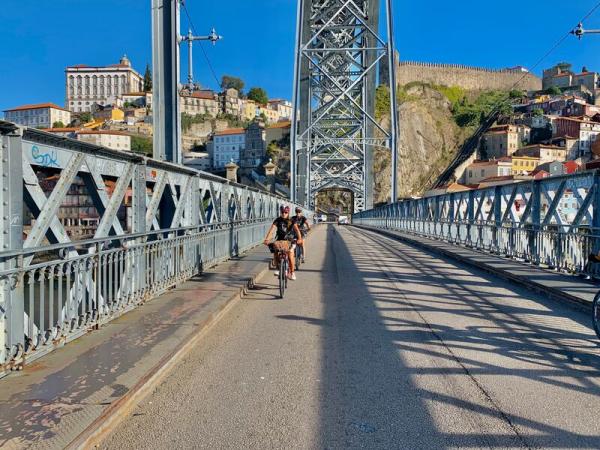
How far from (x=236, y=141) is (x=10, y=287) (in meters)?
138

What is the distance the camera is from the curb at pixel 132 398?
3.65 metres

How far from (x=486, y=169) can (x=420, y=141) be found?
17.3 meters

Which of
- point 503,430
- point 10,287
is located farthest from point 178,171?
point 503,430

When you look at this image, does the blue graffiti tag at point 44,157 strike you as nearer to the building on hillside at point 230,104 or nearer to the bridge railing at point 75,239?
the bridge railing at point 75,239

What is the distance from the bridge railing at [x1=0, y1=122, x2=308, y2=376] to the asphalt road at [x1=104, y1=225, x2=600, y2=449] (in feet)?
4.13

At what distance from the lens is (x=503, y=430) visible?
396cm

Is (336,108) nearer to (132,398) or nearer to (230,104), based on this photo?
(132,398)

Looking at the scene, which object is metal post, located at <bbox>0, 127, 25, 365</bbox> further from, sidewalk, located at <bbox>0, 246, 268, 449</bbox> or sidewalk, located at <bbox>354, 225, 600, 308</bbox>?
sidewalk, located at <bbox>354, 225, 600, 308</bbox>

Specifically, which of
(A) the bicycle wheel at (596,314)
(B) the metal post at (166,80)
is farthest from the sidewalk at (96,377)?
(B) the metal post at (166,80)

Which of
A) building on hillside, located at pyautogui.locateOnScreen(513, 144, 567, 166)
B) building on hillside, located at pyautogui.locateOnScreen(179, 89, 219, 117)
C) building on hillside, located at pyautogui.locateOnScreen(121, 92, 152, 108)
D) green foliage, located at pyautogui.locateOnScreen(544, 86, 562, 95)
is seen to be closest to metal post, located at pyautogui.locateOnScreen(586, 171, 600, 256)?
building on hillside, located at pyautogui.locateOnScreen(513, 144, 567, 166)

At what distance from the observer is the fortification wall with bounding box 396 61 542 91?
14162 centimetres

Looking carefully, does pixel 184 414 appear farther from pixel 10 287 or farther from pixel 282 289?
pixel 282 289

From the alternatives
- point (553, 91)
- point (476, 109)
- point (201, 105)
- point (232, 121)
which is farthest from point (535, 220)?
point (201, 105)

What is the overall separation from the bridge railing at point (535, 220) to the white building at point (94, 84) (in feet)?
538
